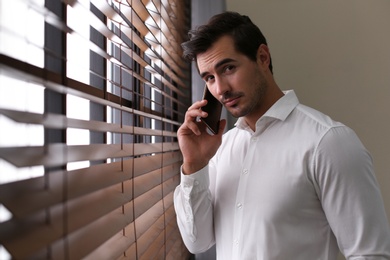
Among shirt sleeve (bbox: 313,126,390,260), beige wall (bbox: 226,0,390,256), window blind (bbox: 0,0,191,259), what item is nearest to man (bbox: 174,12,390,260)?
shirt sleeve (bbox: 313,126,390,260)

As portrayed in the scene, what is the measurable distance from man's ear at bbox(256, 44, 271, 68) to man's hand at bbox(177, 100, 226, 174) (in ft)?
0.70

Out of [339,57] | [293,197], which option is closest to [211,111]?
[293,197]

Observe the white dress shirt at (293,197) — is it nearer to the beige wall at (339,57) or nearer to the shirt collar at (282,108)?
the shirt collar at (282,108)

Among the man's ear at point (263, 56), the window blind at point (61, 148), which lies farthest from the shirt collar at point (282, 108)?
the window blind at point (61, 148)

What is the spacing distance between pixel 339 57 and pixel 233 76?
3.22 ft

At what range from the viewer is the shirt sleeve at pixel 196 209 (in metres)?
1.18

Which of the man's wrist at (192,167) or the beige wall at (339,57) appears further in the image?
the beige wall at (339,57)

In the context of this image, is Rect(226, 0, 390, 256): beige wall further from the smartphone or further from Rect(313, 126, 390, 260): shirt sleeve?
Rect(313, 126, 390, 260): shirt sleeve

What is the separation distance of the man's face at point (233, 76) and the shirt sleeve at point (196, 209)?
0.75 feet

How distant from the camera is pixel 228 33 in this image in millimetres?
1177

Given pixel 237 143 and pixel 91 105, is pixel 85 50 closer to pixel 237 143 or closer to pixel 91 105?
pixel 91 105

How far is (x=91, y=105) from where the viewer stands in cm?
98

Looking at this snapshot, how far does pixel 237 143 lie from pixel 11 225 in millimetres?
901

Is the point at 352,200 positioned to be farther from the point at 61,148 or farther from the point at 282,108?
the point at 61,148
